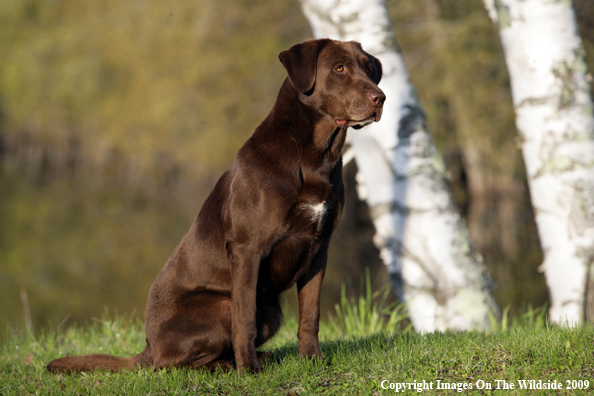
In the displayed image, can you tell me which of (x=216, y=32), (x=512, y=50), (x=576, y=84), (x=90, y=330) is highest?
(x=216, y=32)

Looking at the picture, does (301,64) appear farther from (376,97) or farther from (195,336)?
(195,336)

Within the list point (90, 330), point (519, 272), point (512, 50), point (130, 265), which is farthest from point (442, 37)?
point (90, 330)

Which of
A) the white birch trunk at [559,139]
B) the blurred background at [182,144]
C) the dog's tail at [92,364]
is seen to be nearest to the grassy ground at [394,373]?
the dog's tail at [92,364]

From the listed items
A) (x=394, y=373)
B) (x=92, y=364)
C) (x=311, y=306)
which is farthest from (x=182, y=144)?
(x=394, y=373)

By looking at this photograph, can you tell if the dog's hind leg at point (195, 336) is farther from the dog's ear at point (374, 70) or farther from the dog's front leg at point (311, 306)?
the dog's ear at point (374, 70)

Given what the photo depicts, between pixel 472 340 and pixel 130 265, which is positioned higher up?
pixel 472 340

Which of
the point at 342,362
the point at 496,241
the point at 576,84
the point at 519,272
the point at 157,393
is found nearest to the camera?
the point at 157,393

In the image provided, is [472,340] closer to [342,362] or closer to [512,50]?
[342,362]

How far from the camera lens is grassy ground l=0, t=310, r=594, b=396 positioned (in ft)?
9.45

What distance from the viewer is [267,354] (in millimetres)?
3543

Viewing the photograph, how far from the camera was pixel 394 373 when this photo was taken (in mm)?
3027

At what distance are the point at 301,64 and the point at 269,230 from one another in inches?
39.2

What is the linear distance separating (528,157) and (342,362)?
2872 mm

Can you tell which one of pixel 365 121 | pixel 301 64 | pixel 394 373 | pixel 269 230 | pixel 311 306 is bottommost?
pixel 394 373
